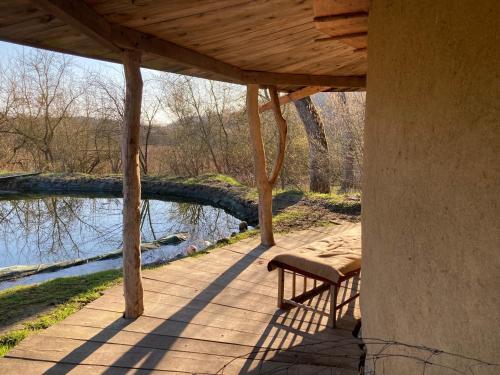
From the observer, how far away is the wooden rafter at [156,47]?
6.92ft

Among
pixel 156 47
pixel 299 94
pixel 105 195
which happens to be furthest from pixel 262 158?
pixel 105 195

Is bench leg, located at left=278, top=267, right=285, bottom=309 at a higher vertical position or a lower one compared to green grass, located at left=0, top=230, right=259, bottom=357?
higher

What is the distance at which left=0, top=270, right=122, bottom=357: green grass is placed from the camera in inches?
112

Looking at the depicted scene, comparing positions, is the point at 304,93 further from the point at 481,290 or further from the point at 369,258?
the point at 481,290

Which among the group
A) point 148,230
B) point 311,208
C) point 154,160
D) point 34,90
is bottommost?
point 148,230

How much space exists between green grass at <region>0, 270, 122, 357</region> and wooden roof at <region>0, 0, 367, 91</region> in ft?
6.45

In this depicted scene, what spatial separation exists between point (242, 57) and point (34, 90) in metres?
12.1

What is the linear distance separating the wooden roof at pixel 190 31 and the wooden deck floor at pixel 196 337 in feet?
5.86

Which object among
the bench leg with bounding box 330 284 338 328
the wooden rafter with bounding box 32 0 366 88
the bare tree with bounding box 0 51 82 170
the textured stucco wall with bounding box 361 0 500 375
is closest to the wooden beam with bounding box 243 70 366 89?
the wooden rafter with bounding box 32 0 366 88

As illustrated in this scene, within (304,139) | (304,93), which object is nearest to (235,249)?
(304,93)

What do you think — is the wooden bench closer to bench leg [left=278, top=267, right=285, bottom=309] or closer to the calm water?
bench leg [left=278, top=267, right=285, bottom=309]

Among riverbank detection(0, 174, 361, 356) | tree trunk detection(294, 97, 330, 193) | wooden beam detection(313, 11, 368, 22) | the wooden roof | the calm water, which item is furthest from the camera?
tree trunk detection(294, 97, 330, 193)

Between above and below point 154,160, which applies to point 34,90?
above

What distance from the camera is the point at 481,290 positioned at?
1.05m
